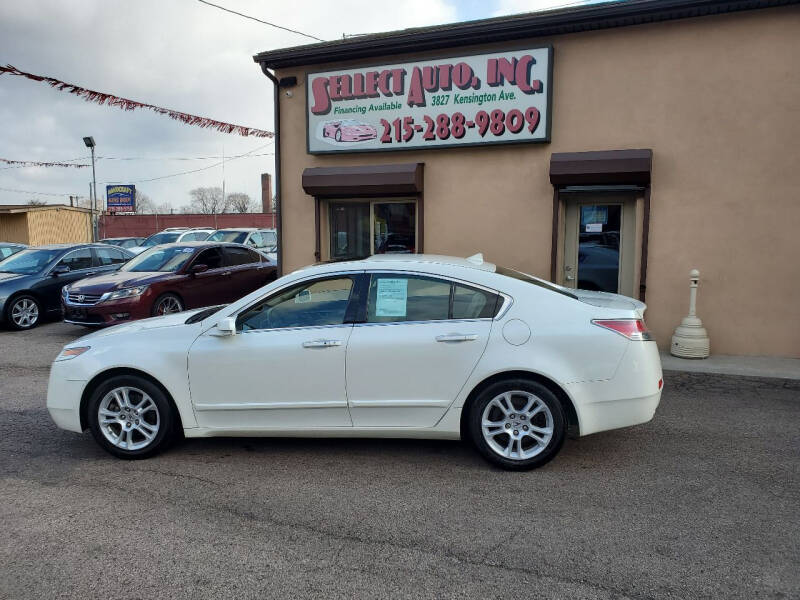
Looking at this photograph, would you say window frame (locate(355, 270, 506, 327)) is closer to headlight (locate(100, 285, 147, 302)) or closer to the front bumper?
the front bumper

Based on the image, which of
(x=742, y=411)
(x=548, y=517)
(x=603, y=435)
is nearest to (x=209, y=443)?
(x=548, y=517)

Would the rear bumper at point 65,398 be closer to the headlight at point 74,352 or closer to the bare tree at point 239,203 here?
the headlight at point 74,352

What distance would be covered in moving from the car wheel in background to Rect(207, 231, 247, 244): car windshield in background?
7.51 m

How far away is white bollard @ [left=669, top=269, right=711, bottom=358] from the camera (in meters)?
7.68

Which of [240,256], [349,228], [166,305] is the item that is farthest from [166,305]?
[349,228]

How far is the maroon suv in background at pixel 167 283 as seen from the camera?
9445mm

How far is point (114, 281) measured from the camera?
32.2ft

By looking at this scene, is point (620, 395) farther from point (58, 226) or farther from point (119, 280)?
point (58, 226)

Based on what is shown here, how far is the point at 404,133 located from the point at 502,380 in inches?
237

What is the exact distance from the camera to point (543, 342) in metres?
4.19

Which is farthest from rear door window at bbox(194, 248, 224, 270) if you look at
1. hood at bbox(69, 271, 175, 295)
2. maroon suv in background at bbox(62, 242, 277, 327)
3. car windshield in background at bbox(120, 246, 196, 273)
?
hood at bbox(69, 271, 175, 295)

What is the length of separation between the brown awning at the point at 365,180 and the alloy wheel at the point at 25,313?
5619 millimetres

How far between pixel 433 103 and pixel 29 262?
27.4ft

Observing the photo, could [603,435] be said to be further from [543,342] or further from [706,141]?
[706,141]
